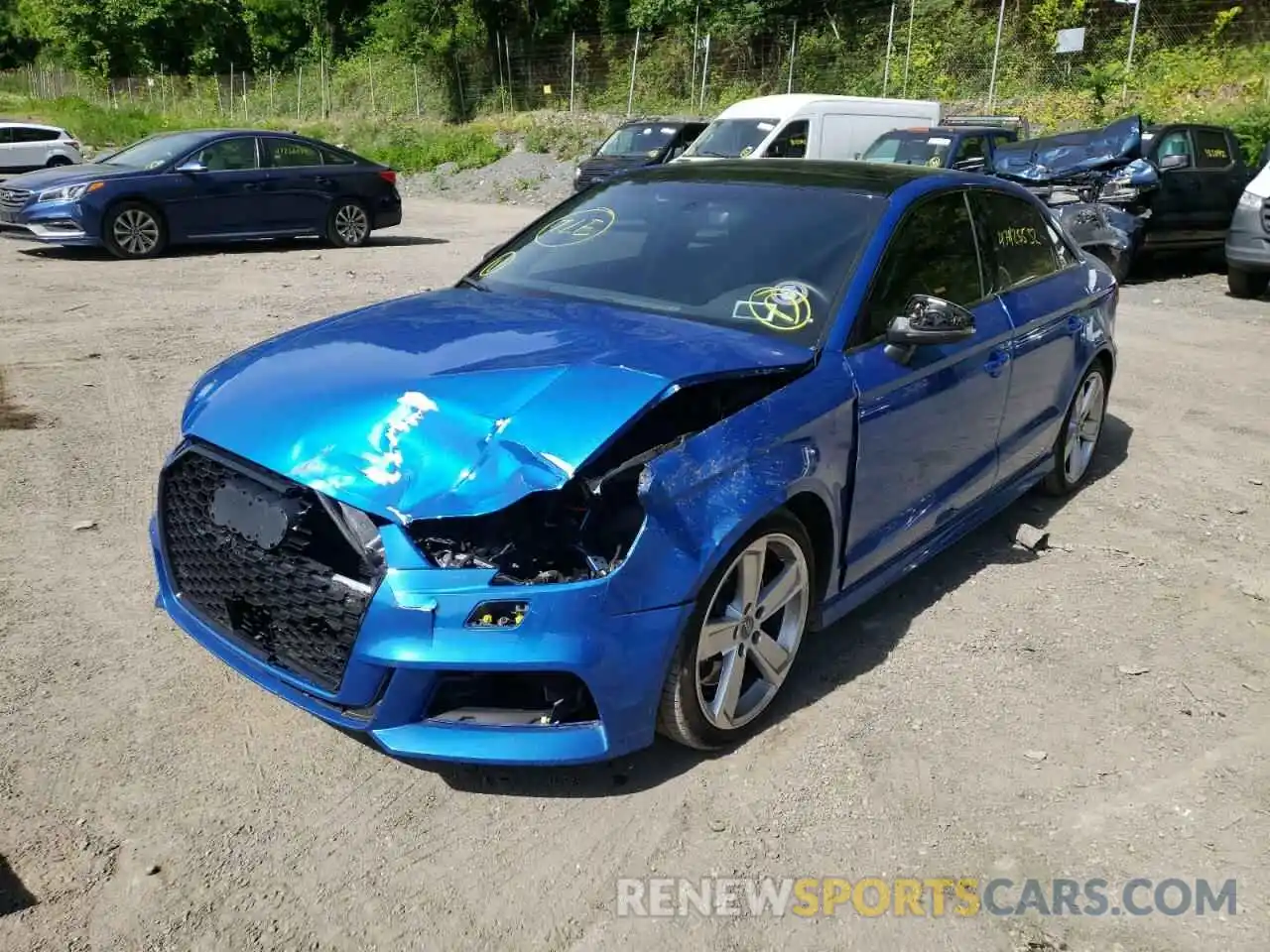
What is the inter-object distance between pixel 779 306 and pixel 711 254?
0.46m

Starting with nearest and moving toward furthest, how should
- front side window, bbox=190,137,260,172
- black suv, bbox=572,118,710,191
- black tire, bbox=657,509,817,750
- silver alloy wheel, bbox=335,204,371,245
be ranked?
black tire, bbox=657,509,817,750 → front side window, bbox=190,137,260,172 → silver alloy wheel, bbox=335,204,371,245 → black suv, bbox=572,118,710,191

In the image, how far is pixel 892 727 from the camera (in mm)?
3369

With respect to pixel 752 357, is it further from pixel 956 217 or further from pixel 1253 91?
pixel 1253 91

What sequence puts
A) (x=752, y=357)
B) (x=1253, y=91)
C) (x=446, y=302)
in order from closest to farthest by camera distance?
(x=752, y=357) < (x=446, y=302) < (x=1253, y=91)

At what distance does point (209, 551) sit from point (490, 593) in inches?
38.1

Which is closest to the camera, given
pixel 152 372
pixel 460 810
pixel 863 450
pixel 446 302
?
pixel 460 810

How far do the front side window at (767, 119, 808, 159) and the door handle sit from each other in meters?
12.7

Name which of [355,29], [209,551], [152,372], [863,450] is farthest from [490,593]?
[355,29]

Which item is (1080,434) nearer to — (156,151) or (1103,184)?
(1103,184)

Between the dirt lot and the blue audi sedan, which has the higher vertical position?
the blue audi sedan

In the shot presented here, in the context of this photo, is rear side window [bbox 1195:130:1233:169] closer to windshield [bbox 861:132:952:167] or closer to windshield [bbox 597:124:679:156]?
windshield [bbox 861:132:952:167]

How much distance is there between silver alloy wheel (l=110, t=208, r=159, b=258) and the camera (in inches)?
477

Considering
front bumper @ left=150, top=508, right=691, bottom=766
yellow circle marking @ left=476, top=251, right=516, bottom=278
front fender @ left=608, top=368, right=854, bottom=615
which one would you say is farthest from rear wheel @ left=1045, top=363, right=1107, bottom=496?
front bumper @ left=150, top=508, right=691, bottom=766

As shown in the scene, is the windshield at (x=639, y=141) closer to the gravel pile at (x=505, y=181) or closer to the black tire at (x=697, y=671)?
the gravel pile at (x=505, y=181)
